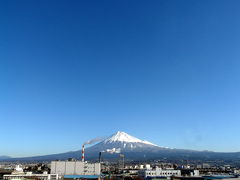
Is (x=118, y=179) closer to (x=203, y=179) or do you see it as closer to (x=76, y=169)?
(x=76, y=169)

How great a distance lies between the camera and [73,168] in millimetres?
127000

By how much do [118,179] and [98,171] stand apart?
70.2 ft

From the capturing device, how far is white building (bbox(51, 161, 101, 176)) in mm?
125125

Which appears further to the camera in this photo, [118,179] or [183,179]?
[118,179]

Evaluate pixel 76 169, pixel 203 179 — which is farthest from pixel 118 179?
pixel 203 179

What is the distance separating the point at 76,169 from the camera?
419ft

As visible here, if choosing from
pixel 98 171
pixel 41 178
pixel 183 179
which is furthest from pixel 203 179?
pixel 41 178

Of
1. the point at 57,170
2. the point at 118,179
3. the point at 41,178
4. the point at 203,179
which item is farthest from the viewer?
the point at 57,170

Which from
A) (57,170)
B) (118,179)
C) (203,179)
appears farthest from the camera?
(57,170)

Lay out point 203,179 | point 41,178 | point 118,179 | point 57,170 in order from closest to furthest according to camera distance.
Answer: point 203,179
point 41,178
point 118,179
point 57,170

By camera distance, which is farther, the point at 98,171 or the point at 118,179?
the point at 98,171

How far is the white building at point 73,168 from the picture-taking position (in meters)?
125

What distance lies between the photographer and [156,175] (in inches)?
4395

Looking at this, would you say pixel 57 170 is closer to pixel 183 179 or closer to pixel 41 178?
pixel 41 178
